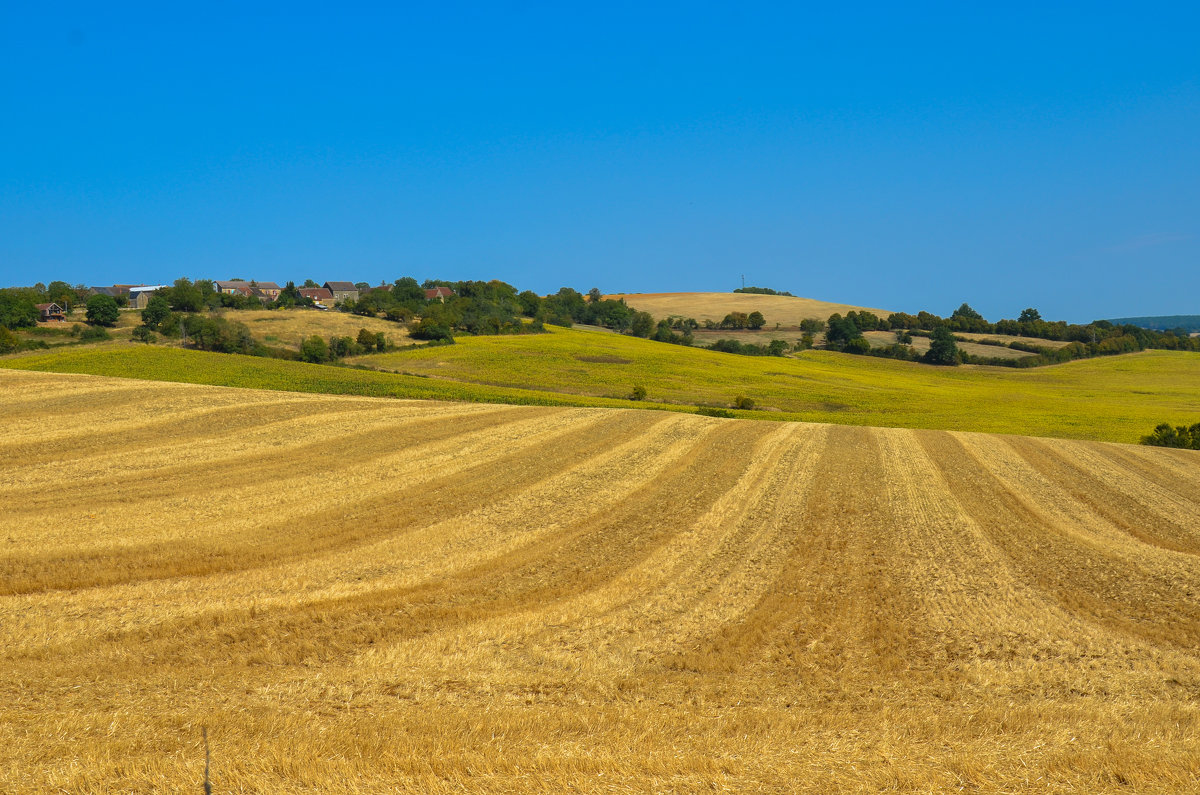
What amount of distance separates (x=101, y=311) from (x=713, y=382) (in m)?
60.3

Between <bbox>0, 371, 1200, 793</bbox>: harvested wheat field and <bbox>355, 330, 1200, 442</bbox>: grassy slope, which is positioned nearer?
<bbox>0, 371, 1200, 793</bbox>: harvested wheat field

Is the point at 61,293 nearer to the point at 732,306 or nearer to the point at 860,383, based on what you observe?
the point at 732,306

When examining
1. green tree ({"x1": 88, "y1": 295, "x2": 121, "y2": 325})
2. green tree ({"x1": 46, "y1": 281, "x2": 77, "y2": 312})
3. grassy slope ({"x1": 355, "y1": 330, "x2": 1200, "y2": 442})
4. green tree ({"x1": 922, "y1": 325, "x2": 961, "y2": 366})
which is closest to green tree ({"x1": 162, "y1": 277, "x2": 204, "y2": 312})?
green tree ({"x1": 88, "y1": 295, "x2": 121, "y2": 325})

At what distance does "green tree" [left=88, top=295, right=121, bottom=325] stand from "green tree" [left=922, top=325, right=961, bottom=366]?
3463 inches

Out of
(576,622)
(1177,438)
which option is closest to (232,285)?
(1177,438)

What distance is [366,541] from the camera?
746 inches

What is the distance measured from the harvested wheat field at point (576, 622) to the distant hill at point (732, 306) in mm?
104807

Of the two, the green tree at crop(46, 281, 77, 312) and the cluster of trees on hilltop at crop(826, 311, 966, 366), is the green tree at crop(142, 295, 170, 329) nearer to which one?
the green tree at crop(46, 281, 77, 312)

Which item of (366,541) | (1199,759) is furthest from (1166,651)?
(366,541)

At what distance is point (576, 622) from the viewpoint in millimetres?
14117

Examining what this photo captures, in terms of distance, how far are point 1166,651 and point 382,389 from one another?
44.8 m

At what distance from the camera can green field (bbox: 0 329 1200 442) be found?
53.1 metres

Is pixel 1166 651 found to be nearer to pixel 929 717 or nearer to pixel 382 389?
pixel 929 717

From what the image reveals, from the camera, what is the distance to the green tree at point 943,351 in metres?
98.5
